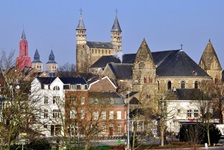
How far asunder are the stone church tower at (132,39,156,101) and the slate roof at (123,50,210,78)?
4404 millimetres

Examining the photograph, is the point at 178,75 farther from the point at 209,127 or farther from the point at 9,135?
the point at 9,135

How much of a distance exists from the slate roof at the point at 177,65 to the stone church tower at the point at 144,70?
14.4 ft

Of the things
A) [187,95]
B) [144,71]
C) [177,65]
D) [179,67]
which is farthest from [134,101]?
[177,65]

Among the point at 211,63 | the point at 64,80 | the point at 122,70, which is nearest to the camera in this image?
the point at 64,80

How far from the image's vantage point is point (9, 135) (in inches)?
1804

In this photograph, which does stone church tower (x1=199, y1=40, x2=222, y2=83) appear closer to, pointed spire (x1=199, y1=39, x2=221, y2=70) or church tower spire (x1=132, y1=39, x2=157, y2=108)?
pointed spire (x1=199, y1=39, x2=221, y2=70)

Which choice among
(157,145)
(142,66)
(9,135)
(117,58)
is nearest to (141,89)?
(142,66)

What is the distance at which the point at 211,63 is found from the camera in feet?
531

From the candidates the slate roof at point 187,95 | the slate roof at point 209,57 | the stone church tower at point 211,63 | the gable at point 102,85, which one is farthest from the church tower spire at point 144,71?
the gable at point 102,85

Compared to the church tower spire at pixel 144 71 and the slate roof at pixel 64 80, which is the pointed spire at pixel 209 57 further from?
the slate roof at pixel 64 80

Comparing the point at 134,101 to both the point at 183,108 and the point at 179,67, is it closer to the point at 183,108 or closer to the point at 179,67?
the point at 183,108

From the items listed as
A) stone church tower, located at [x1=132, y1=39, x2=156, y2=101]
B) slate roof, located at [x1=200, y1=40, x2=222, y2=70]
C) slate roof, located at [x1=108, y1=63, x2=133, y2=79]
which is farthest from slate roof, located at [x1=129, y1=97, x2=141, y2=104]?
slate roof, located at [x1=200, y1=40, x2=222, y2=70]

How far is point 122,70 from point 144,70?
31.1ft

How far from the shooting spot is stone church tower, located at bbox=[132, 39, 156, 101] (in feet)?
479
